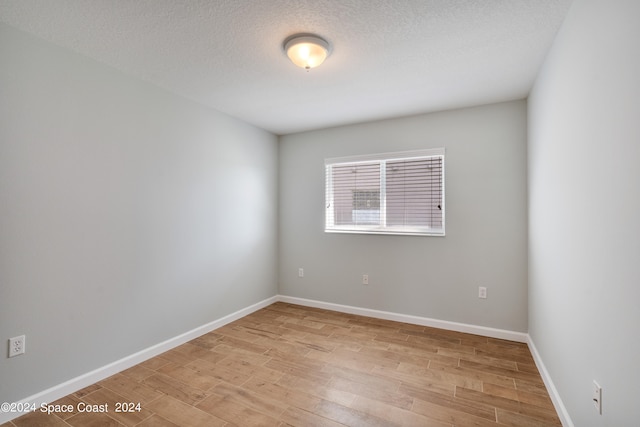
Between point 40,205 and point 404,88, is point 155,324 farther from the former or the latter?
point 404,88

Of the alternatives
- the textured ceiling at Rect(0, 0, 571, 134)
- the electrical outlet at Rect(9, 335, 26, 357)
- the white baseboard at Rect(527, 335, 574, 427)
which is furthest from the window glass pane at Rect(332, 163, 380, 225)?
the electrical outlet at Rect(9, 335, 26, 357)

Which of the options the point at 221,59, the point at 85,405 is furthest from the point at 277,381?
the point at 221,59

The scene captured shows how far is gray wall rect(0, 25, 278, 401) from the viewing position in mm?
1895

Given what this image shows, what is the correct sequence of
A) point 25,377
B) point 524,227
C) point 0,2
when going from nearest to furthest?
point 0,2 → point 25,377 → point 524,227

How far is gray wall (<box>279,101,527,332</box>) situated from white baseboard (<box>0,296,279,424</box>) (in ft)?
4.79

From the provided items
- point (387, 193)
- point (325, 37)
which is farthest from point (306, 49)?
point (387, 193)

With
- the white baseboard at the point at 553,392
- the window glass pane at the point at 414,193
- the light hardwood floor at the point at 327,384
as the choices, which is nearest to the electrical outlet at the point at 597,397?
the white baseboard at the point at 553,392

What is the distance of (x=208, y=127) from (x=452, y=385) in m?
3.33

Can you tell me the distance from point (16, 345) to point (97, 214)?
947 mm

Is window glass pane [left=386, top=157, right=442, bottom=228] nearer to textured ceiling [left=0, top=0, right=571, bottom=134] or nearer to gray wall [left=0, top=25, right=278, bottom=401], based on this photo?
textured ceiling [left=0, top=0, right=571, bottom=134]

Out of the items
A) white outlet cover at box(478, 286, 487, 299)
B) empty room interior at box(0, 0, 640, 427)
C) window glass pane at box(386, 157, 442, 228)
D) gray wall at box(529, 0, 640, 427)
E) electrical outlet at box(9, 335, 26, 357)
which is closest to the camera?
gray wall at box(529, 0, 640, 427)

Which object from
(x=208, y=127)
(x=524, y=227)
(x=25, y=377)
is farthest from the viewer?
(x=208, y=127)

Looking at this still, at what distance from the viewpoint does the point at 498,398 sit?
205 cm

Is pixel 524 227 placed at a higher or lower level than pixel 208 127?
lower
